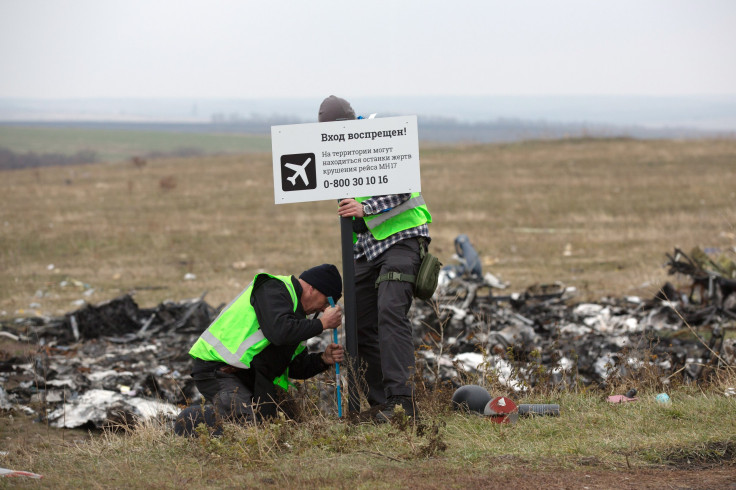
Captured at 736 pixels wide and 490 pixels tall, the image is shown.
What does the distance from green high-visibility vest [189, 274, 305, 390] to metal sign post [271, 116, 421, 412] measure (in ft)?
2.10

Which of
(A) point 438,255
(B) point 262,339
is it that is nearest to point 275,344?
(B) point 262,339

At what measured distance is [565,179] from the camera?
3183cm

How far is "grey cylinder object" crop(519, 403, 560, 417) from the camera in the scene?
206 inches

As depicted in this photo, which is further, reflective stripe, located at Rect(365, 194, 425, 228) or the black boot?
reflective stripe, located at Rect(365, 194, 425, 228)

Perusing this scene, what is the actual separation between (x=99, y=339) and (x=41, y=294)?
3.98 meters

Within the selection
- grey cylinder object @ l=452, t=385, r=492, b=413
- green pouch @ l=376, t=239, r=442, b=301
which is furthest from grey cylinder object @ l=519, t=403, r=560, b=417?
green pouch @ l=376, t=239, r=442, b=301

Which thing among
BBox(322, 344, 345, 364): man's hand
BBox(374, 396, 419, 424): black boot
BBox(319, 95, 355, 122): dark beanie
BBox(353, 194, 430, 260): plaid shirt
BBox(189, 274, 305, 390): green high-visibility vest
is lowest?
BBox(374, 396, 419, 424): black boot

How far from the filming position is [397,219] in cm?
532

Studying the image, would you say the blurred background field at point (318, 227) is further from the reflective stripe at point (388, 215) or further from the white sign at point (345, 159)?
the white sign at point (345, 159)

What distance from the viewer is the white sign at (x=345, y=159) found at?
494 cm

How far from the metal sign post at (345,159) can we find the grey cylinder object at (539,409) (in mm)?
1108

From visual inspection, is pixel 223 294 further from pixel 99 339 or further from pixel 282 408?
pixel 282 408

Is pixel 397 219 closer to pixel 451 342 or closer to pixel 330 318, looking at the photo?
pixel 330 318

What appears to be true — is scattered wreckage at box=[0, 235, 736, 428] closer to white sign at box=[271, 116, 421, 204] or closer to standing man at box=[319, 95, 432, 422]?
standing man at box=[319, 95, 432, 422]
